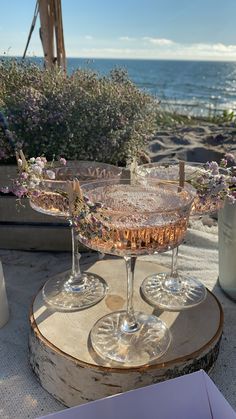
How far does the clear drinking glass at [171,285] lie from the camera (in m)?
1.60

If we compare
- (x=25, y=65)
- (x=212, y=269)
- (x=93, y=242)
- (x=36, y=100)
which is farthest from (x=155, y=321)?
(x=25, y=65)

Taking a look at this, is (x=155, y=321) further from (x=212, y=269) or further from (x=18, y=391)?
(x=212, y=269)

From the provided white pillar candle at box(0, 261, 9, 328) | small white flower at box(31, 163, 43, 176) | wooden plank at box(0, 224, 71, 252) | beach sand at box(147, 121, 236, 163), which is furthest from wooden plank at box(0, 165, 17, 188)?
beach sand at box(147, 121, 236, 163)

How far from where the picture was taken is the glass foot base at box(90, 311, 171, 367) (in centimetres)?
130

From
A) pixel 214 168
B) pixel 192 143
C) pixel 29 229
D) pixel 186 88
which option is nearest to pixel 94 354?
pixel 214 168

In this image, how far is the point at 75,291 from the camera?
67.2 inches

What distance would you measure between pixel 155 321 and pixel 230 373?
0.33 meters

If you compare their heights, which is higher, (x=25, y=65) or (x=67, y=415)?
(x=25, y=65)

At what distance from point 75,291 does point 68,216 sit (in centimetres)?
39

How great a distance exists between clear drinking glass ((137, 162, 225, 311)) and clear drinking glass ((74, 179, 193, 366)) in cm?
15

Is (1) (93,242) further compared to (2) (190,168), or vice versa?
(2) (190,168)

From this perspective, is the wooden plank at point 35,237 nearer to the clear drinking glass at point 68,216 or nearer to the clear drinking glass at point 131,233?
the clear drinking glass at point 68,216

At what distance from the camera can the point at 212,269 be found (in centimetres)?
225

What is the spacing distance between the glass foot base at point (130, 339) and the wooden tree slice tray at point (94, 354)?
26 mm
